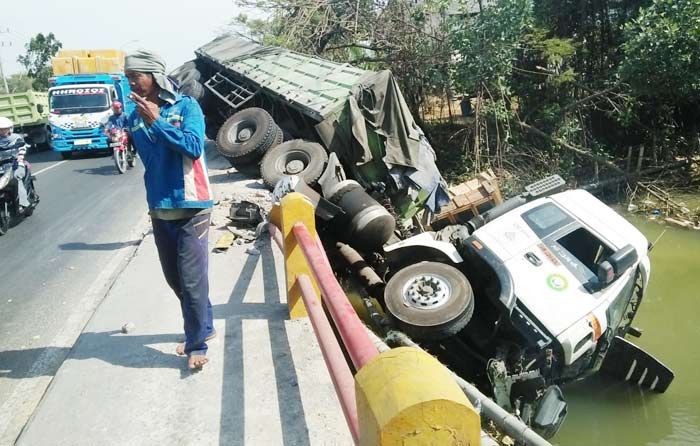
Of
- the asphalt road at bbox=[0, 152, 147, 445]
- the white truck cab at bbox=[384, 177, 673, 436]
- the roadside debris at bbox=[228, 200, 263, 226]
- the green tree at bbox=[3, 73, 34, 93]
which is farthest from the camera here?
the green tree at bbox=[3, 73, 34, 93]

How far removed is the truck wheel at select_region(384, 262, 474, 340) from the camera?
5887 millimetres

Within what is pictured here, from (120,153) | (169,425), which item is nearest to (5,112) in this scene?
(120,153)

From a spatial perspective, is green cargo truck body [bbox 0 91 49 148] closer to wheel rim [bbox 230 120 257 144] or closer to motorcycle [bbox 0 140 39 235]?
wheel rim [bbox 230 120 257 144]

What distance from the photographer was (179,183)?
3.38 metres

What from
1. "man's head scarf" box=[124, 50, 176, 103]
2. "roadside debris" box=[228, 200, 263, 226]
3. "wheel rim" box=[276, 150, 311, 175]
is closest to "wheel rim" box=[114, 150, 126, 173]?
"wheel rim" box=[276, 150, 311, 175]

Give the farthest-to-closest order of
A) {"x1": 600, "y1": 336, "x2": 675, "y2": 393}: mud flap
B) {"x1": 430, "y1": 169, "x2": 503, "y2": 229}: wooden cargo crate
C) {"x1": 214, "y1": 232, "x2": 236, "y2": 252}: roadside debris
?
{"x1": 430, "y1": 169, "x2": 503, "y2": 229}: wooden cargo crate → {"x1": 600, "y1": 336, "x2": 675, "y2": 393}: mud flap → {"x1": 214, "y1": 232, "x2": 236, "y2": 252}: roadside debris

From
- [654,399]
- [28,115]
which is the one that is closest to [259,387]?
[654,399]

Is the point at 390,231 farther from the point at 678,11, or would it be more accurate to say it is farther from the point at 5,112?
the point at 5,112

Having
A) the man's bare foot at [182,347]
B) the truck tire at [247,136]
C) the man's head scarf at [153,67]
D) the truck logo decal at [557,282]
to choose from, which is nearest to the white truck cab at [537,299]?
the truck logo decal at [557,282]

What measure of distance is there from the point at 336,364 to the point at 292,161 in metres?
8.01

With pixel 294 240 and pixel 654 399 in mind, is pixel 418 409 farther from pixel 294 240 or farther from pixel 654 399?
pixel 654 399

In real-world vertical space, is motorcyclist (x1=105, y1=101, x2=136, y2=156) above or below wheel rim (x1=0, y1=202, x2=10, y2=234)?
above

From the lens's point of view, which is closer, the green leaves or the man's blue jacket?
the man's blue jacket

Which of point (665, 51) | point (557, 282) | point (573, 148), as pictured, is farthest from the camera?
point (573, 148)
